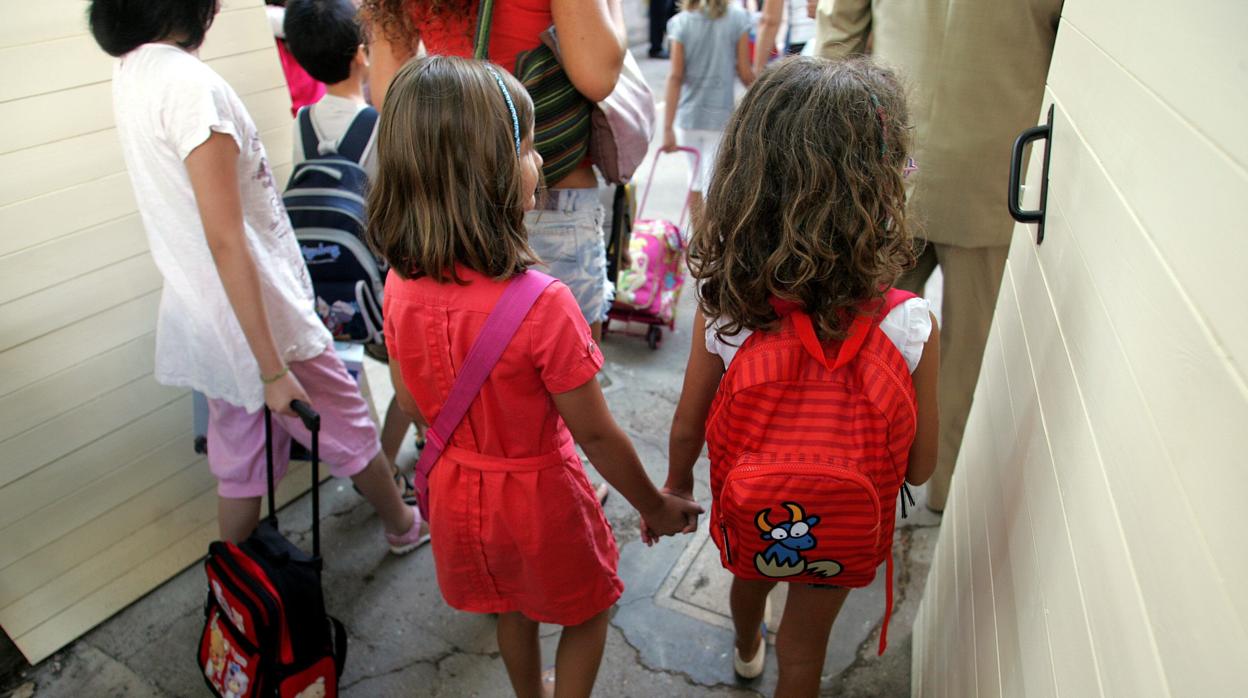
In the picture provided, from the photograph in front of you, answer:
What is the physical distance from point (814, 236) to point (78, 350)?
2.09 m

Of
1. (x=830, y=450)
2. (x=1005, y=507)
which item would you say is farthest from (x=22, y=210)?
(x=1005, y=507)

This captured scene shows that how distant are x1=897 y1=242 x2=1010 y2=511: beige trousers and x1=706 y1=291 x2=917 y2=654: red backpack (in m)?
1.04

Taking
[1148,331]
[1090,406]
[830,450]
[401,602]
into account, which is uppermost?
[1148,331]

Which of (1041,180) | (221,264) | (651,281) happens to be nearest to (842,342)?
(1041,180)

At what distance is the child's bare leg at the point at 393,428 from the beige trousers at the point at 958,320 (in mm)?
1748

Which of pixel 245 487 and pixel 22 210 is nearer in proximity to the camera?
pixel 22 210

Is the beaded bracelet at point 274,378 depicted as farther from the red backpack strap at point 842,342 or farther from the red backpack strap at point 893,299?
the red backpack strap at point 893,299

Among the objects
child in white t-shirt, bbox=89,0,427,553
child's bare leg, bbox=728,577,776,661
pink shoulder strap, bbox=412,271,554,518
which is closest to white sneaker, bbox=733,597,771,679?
child's bare leg, bbox=728,577,776,661

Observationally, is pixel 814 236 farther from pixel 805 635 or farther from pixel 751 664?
pixel 751 664

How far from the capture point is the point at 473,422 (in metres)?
1.63

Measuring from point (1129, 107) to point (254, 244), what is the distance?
1882 millimetres

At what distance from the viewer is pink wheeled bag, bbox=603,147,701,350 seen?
389 cm

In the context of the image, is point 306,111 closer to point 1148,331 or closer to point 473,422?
point 473,422

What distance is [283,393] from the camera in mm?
2113
